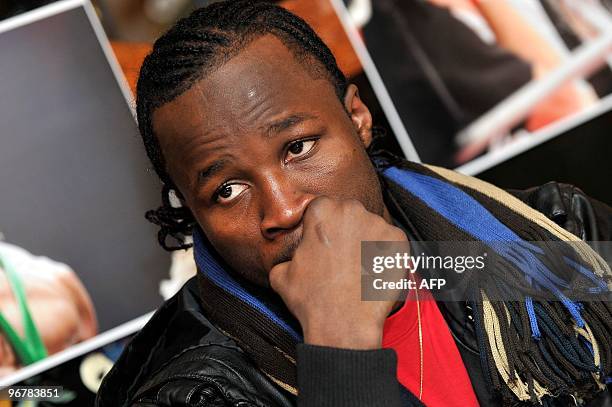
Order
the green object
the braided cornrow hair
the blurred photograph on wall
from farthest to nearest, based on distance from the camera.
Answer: the blurred photograph on wall < the green object < the braided cornrow hair

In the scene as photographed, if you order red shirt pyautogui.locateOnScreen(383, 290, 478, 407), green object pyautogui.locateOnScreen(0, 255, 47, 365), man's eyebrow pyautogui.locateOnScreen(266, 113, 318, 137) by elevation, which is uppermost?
man's eyebrow pyautogui.locateOnScreen(266, 113, 318, 137)

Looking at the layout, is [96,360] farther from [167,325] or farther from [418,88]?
[418,88]

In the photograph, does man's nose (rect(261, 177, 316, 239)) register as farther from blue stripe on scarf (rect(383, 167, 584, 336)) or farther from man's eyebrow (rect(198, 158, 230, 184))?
blue stripe on scarf (rect(383, 167, 584, 336))

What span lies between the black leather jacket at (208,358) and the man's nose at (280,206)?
0.75 ft

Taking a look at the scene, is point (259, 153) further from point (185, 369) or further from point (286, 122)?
point (185, 369)

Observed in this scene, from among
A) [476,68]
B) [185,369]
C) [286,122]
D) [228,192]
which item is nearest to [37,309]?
[185,369]

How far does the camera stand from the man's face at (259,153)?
115 cm

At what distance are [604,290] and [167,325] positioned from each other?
0.76 m

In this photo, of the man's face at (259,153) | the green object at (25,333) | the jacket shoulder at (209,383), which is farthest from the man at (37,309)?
the man's face at (259,153)

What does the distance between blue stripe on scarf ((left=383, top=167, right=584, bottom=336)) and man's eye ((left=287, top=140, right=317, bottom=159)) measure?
0.35 meters

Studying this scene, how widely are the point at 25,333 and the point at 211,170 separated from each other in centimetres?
88

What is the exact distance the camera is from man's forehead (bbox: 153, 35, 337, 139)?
116cm

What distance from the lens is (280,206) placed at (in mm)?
1141

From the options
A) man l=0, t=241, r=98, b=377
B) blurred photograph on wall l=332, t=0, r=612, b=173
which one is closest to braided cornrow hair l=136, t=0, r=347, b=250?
man l=0, t=241, r=98, b=377
